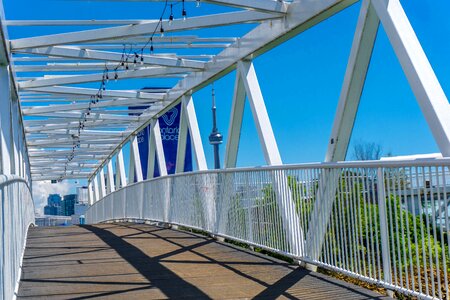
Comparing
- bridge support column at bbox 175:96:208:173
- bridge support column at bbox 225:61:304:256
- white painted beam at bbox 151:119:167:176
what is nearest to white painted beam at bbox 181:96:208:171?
bridge support column at bbox 175:96:208:173

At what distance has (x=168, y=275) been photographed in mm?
6031

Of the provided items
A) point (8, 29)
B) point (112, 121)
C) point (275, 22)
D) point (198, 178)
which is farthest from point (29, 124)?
point (275, 22)

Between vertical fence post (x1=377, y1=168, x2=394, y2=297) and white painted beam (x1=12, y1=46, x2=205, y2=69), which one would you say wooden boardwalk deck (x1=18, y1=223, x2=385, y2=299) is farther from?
white painted beam (x1=12, y1=46, x2=205, y2=69)

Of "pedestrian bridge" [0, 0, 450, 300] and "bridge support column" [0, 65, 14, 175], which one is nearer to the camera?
"pedestrian bridge" [0, 0, 450, 300]

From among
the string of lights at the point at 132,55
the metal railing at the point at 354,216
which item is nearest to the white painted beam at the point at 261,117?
the metal railing at the point at 354,216

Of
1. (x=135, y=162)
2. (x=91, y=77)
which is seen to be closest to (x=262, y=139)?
(x=91, y=77)

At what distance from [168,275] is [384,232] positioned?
245 centimetres

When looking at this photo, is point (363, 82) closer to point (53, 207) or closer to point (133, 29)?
point (133, 29)

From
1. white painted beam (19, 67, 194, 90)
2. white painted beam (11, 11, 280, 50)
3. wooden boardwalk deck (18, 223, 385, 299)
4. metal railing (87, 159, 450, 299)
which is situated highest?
white painted beam (19, 67, 194, 90)

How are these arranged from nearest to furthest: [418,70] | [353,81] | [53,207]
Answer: [418,70] < [353,81] < [53,207]

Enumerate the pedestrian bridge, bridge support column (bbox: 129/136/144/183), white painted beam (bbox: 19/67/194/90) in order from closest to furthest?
the pedestrian bridge → white painted beam (bbox: 19/67/194/90) → bridge support column (bbox: 129/136/144/183)

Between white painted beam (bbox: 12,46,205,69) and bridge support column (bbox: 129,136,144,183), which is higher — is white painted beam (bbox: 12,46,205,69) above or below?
above

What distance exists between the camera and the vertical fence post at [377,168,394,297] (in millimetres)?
4625

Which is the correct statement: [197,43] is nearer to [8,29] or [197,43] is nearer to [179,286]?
[8,29]
